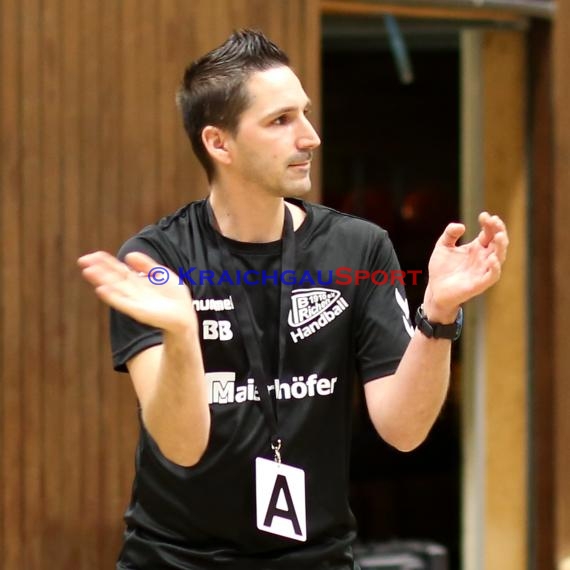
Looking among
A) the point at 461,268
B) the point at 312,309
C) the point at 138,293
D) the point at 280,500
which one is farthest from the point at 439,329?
the point at 138,293

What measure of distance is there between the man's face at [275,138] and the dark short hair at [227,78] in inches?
1.0

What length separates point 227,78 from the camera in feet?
8.46

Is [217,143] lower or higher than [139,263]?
higher

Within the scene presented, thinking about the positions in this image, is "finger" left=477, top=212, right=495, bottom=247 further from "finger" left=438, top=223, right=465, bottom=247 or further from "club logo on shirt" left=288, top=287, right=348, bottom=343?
"club logo on shirt" left=288, top=287, right=348, bottom=343

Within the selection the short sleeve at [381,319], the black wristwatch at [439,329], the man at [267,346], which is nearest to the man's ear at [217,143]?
the man at [267,346]

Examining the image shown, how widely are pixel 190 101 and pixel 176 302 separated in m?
0.78

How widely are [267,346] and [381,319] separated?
0.90 ft

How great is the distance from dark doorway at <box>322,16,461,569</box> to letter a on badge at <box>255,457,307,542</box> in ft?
11.4

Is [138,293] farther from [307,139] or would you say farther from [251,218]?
[307,139]

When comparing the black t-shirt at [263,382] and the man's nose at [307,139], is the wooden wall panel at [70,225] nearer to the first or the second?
the black t-shirt at [263,382]

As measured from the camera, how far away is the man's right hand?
2.04 m

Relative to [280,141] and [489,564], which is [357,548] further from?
[280,141]

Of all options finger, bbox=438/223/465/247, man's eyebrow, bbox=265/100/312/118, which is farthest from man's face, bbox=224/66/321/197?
finger, bbox=438/223/465/247

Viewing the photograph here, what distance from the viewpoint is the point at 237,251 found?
2.53 metres
